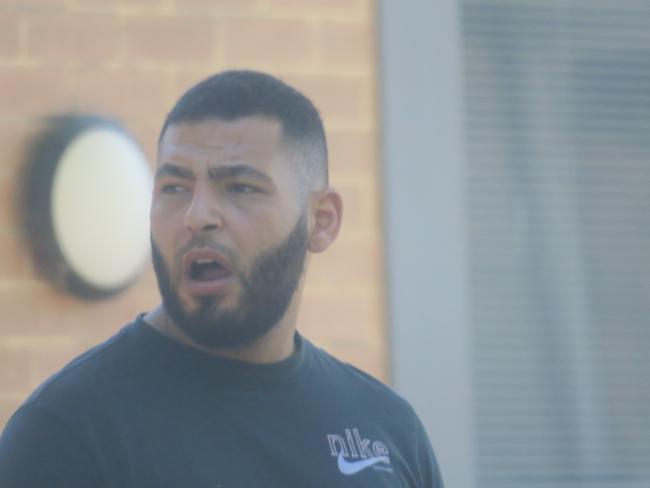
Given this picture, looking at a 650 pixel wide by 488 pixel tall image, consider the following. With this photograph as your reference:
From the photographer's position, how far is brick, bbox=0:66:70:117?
169 inches

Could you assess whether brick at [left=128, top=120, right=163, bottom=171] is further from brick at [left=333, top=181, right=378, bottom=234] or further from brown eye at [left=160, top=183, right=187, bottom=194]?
brown eye at [left=160, top=183, right=187, bottom=194]

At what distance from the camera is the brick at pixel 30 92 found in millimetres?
4293

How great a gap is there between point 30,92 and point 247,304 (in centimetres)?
166

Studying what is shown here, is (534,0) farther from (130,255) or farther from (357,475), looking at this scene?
(357,475)

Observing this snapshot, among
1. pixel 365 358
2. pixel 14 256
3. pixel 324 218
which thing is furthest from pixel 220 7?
pixel 324 218

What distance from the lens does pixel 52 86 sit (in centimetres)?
432

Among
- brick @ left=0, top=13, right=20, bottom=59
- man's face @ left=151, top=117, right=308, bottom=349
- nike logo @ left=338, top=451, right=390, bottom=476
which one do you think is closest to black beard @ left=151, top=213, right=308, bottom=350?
man's face @ left=151, top=117, right=308, bottom=349

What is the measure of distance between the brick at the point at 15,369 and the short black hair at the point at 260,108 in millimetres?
1358

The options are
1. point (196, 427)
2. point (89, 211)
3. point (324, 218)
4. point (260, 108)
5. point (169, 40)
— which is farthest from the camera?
point (169, 40)

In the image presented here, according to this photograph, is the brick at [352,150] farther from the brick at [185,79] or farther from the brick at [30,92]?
the brick at [30,92]

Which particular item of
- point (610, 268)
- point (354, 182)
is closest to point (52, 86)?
point (354, 182)

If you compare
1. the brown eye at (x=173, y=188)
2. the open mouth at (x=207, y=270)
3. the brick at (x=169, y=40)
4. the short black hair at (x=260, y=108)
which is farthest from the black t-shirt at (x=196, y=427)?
the brick at (x=169, y=40)

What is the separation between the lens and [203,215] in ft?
9.35

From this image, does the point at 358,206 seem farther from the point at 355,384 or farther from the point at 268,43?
the point at 355,384
